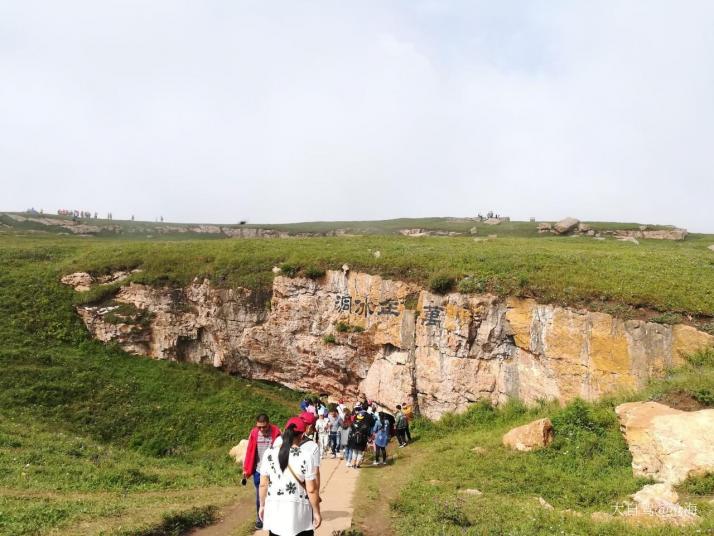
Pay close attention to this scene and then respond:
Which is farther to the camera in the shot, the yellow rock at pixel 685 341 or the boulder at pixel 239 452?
the boulder at pixel 239 452

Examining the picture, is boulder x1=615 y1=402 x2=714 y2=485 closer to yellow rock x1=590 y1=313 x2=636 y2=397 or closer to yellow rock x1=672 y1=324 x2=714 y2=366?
yellow rock x1=590 y1=313 x2=636 y2=397

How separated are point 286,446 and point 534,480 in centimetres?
866

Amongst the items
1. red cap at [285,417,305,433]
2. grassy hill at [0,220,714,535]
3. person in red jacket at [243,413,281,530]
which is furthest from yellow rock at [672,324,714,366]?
red cap at [285,417,305,433]

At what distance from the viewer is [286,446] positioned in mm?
6297

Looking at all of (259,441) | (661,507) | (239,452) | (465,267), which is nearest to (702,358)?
(661,507)

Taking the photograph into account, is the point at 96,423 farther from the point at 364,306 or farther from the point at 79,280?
the point at 364,306

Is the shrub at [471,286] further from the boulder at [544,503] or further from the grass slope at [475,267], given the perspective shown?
the boulder at [544,503]

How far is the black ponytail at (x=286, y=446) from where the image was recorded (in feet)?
20.2

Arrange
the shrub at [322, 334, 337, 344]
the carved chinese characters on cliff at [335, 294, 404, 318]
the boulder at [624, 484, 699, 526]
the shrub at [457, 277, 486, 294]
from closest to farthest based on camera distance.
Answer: the boulder at [624, 484, 699, 526]
the shrub at [457, 277, 486, 294]
the carved chinese characters on cliff at [335, 294, 404, 318]
the shrub at [322, 334, 337, 344]

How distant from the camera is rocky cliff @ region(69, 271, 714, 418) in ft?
56.0

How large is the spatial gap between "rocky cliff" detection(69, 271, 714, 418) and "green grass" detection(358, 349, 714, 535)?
1653 mm

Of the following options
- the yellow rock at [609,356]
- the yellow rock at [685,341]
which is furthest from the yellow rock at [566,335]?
the yellow rock at [685,341]

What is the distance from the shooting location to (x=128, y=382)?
23.5m

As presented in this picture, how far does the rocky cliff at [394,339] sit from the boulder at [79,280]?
265 centimetres
